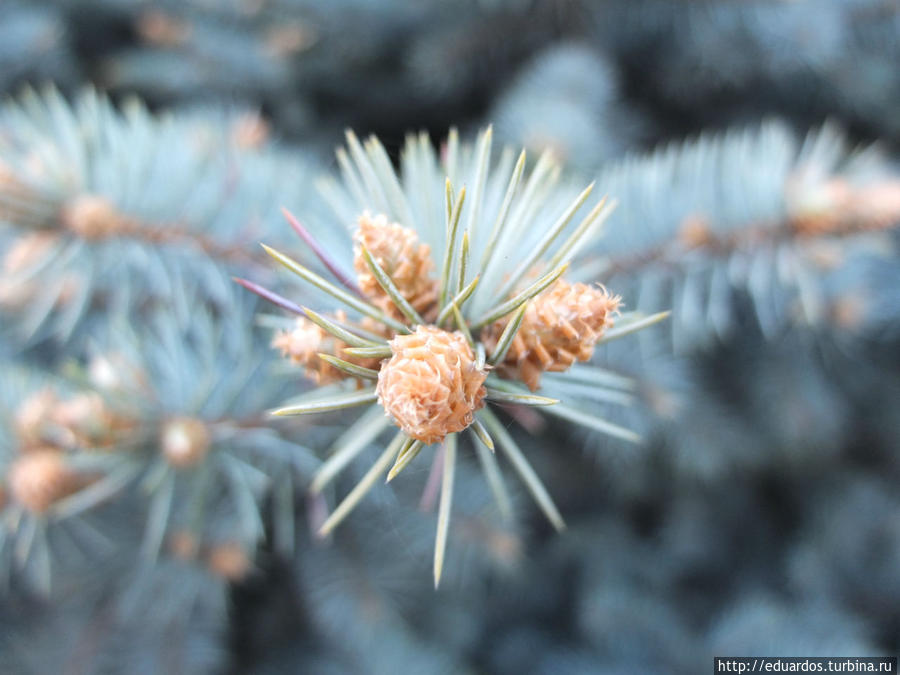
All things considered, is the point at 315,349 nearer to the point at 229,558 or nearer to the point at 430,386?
the point at 430,386

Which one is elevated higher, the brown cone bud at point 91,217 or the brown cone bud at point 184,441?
the brown cone bud at point 91,217

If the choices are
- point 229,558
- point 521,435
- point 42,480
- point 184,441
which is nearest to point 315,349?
point 184,441

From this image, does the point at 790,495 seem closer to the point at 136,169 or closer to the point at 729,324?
the point at 729,324

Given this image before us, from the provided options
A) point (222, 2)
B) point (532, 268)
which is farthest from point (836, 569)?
point (222, 2)

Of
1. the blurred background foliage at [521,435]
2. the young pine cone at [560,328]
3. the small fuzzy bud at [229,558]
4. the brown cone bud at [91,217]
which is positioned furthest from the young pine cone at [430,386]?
the small fuzzy bud at [229,558]

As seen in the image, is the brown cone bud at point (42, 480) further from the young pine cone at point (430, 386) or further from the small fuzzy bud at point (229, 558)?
the young pine cone at point (430, 386)

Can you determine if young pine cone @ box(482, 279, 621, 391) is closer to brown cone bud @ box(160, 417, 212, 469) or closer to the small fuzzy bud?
brown cone bud @ box(160, 417, 212, 469)

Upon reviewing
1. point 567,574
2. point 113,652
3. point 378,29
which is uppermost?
point 378,29
